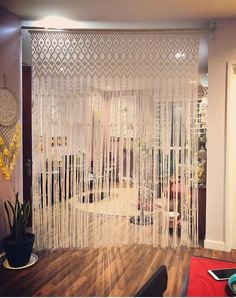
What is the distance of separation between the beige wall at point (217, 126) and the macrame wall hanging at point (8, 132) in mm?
2169

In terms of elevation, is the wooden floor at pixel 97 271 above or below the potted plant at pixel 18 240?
below

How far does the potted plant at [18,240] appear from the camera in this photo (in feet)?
8.80

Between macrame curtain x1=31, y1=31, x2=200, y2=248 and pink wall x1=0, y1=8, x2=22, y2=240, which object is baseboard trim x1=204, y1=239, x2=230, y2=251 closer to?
macrame curtain x1=31, y1=31, x2=200, y2=248

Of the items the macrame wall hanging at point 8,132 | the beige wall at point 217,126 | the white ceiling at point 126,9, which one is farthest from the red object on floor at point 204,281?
the white ceiling at point 126,9

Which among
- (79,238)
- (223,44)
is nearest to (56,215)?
(79,238)

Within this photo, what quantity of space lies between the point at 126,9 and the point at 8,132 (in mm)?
1775

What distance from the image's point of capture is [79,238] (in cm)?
323

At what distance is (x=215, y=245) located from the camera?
3.17 m

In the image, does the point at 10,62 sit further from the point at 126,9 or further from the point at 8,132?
the point at 126,9

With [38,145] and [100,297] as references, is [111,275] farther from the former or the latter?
[38,145]

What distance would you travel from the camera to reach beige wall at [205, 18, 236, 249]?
3062 millimetres

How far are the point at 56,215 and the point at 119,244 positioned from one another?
816 millimetres

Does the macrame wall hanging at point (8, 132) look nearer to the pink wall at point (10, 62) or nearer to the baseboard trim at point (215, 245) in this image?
the pink wall at point (10, 62)

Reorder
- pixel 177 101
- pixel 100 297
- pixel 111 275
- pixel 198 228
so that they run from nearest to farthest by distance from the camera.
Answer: pixel 100 297, pixel 111 275, pixel 177 101, pixel 198 228
